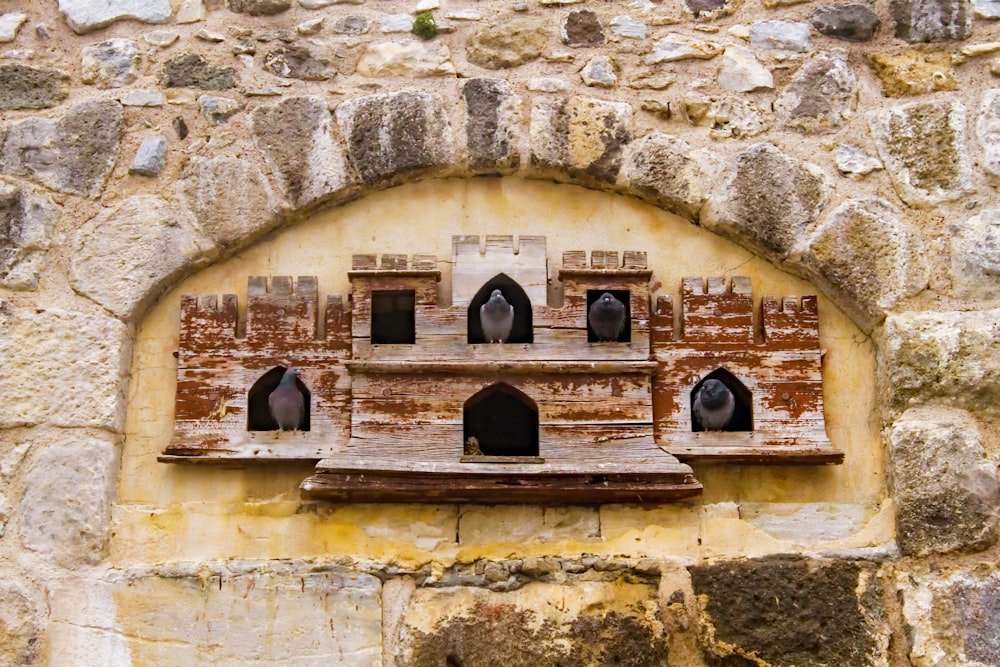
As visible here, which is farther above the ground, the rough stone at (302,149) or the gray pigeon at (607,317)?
the rough stone at (302,149)

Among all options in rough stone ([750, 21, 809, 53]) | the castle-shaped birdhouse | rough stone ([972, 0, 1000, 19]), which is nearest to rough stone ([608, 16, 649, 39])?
rough stone ([750, 21, 809, 53])

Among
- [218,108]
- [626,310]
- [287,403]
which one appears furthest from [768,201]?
[218,108]

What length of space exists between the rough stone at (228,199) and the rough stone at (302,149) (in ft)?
0.19

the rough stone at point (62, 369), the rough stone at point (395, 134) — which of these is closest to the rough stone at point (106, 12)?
the rough stone at point (395, 134)

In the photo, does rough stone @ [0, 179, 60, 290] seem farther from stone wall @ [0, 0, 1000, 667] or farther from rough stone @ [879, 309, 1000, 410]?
rough stone @ [879, 309, 1000, 410]

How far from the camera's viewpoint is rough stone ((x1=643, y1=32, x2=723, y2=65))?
10.7ft

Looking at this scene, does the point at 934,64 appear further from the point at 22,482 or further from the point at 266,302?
the point at 22,482

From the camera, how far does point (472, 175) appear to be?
322 centimetres

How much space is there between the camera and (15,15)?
10.9ft

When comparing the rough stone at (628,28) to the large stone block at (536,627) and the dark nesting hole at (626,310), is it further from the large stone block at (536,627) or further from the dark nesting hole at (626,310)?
the large stone block at (536,627)

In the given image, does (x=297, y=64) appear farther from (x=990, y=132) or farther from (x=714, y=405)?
(x=990, y=132)

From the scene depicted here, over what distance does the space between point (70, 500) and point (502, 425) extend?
1.08 metres

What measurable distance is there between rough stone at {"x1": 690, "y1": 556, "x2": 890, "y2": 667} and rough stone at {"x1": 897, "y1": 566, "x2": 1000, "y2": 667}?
0.24ft

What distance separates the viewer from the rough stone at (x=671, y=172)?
10.3 ft
